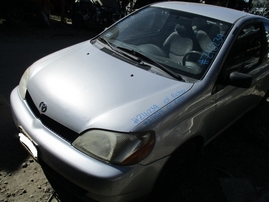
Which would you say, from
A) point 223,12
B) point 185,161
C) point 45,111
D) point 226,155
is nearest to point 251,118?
point 226,155

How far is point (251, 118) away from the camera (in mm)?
4211

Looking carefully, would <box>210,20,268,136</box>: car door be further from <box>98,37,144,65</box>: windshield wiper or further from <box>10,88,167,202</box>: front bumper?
<box>10,88,167,202</box>: front bumper

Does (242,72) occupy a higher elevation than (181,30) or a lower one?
lower

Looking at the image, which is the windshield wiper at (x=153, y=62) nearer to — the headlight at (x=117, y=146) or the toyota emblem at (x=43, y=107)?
the headlight at (x=117, y=146)

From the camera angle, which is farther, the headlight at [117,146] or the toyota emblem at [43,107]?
the toyota emblem at [43,107]

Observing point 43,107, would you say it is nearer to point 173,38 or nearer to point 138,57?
point 138,57

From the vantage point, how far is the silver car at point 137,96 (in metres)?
1.76

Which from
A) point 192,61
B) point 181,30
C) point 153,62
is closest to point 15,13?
point 181,30

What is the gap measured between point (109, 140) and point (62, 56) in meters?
1.25

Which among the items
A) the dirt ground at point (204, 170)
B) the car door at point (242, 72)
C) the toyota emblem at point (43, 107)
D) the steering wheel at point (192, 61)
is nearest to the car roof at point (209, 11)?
the car door at point (242, 72)

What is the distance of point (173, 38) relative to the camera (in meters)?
2.75

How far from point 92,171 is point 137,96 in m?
0.66

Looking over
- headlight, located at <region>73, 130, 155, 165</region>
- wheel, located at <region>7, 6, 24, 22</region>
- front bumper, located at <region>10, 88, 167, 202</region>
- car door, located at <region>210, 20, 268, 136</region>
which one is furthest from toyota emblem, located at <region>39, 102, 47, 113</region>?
wheel, located at <region>7, 6, 24, 22</region>

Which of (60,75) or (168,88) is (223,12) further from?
(60,75)
